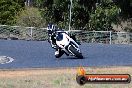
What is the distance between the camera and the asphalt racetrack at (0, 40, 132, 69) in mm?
22172

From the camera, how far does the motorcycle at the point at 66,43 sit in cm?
2411

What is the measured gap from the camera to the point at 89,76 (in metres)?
10.3

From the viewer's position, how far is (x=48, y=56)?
25.8 m

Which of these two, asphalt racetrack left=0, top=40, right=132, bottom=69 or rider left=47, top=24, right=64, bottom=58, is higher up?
rider left=47, top=24, right=64, bottom=58

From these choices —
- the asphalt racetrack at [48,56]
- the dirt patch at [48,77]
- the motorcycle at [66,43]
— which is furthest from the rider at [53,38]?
the dirt patch at [48,77]

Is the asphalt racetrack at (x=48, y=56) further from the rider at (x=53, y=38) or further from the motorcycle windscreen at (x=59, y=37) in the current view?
the motorcycle windscreen at (x=59, y=37)

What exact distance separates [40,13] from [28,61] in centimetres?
1798

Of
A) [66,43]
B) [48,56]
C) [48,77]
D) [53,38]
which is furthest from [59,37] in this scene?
[48,77]

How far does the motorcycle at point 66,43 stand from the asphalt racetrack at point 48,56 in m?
0.40

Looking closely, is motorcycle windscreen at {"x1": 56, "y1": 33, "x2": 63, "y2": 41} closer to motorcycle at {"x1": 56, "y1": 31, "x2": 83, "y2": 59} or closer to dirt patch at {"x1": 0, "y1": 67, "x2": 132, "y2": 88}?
motorcycle at {"x1": 56, "y1": 31, "x2": 83, "y2": 59}

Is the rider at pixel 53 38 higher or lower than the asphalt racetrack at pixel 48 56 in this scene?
higher

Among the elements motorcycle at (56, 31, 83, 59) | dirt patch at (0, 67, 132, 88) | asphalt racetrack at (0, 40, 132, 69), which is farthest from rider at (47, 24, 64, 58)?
dirt patch at (0, 67, 132, 88)

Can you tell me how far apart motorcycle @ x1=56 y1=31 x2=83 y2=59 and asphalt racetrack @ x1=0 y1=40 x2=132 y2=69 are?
40 centimetres

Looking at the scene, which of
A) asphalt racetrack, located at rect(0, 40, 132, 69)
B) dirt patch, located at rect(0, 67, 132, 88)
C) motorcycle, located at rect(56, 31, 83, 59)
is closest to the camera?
dirt patch, located at rect(0, 67, 132, 88)
